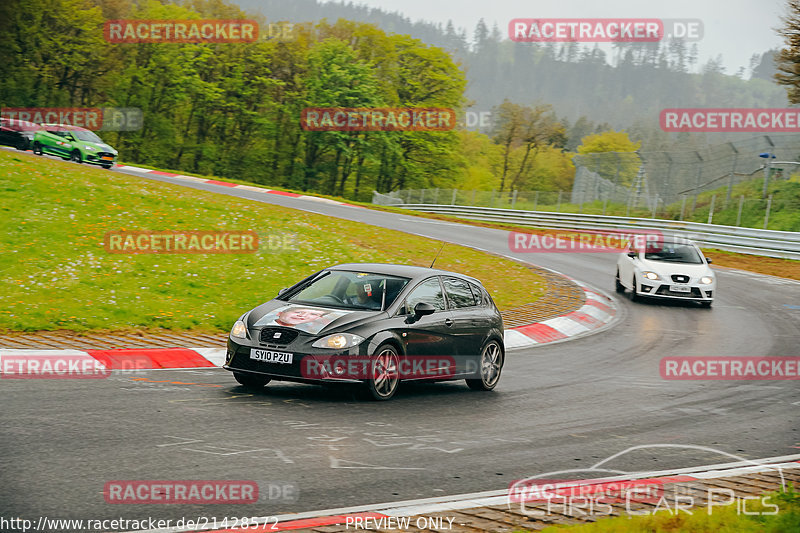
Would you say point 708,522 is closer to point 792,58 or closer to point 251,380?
point 251,380

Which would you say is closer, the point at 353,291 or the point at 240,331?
the point at 240,331

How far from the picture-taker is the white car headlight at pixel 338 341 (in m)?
8.92

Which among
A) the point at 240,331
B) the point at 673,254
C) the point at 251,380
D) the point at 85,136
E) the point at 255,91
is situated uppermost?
the point at 255,91

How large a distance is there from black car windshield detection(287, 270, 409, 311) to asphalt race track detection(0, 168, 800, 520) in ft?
3.29

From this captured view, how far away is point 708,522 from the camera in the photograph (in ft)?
17.2

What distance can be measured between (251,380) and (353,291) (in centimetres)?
153

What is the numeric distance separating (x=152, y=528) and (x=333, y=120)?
71.1 metres

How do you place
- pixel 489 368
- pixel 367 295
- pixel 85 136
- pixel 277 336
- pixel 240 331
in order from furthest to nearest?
pixel 85 136 → pixel 489 368 → pixel 367 295 → pixel 240 331 → pixel 277 336

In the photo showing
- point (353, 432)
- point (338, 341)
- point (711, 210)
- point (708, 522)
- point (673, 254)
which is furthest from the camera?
point (711, 210)

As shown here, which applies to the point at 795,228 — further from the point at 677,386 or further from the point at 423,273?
the point at 423,273

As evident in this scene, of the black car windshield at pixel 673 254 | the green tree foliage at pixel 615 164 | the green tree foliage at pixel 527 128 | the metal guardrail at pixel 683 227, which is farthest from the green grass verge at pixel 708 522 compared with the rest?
the green tree foliage at pixel 527 128

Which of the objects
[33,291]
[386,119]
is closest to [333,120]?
[386,119]

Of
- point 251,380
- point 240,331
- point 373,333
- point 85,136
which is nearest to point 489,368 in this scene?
point 373,333

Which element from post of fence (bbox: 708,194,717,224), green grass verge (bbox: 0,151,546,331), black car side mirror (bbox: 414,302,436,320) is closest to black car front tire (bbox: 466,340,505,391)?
black car side mirror (bbox: 414,302,436,320)
